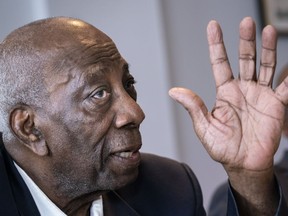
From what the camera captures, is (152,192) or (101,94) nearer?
(101,94)

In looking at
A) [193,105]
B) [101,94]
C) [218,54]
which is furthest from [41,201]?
[218,54]

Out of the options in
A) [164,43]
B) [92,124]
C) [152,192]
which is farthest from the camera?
[164,43]

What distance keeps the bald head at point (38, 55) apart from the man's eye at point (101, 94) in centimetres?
7

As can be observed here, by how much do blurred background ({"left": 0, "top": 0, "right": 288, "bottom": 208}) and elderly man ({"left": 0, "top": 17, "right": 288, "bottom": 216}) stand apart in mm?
938

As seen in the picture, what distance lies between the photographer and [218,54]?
50.6 inches

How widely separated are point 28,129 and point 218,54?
48 cm

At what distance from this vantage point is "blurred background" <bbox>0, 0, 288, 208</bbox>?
2275 mm

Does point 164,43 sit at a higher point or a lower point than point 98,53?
lower

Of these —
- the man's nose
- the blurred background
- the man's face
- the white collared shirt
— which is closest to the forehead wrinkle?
the man's face

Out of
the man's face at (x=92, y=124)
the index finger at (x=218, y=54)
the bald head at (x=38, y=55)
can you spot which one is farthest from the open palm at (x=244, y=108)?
the bald head at (x=38, y=55)

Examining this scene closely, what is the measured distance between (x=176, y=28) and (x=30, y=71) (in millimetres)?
1482

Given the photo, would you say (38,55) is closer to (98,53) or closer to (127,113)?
(98,53)

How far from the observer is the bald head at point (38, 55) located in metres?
1.28

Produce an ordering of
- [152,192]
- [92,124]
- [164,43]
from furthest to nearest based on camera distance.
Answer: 1. [164,43]
2. [152,192]
3. [92,124]
